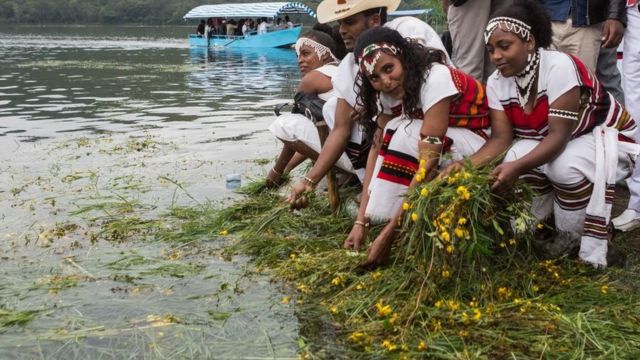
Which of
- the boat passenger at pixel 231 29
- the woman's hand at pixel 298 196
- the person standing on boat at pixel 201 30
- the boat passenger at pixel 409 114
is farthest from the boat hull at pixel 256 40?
the boat passenger at pixel 409 114

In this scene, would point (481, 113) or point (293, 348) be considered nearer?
point (293, 348)

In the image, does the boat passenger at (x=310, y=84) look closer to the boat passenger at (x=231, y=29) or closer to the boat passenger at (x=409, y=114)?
the boat passenger at (x=409, y=114)

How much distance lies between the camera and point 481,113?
12.5ft

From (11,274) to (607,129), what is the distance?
126 inches

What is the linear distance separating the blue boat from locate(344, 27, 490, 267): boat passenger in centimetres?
3169

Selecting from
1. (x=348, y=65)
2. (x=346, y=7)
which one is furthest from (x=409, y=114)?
(x=346, y=7)

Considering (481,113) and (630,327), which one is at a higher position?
(481,113)

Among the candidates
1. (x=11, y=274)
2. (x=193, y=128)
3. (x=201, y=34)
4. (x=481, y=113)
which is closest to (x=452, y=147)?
(x=481, y=113)

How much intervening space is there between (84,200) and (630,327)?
411 cm

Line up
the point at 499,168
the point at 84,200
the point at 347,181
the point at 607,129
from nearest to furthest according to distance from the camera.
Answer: the point at 499,168
the point at 607,129
the point at 347,181
the point at 84,200

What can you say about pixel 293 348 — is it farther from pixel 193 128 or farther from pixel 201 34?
pixel 201 34

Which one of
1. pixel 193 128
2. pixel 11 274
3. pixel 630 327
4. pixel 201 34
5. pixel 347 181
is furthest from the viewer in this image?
pixel 201 34

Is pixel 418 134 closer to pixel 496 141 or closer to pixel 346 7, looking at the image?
pixel 496 141

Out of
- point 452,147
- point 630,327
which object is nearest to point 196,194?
point 452,147
